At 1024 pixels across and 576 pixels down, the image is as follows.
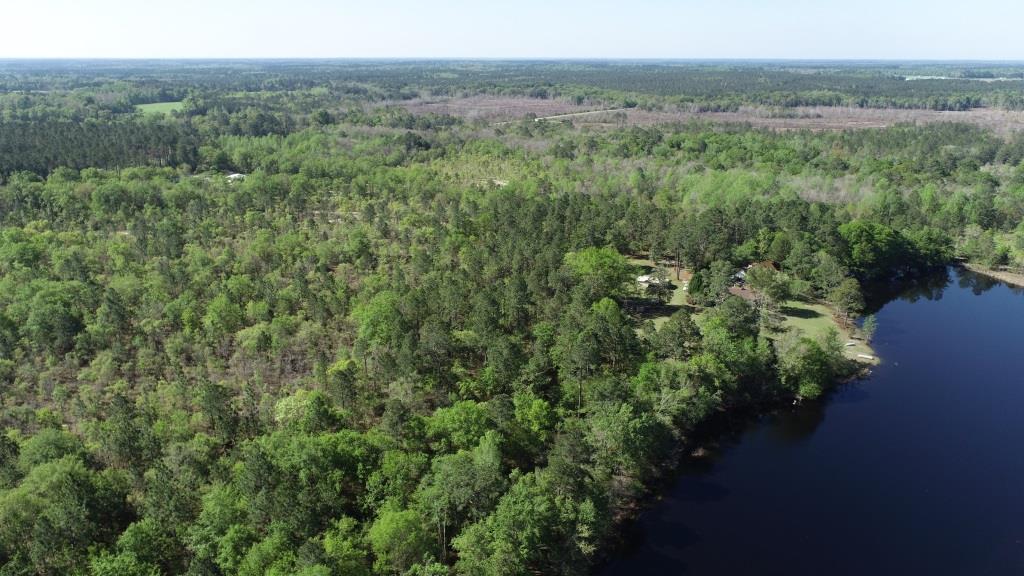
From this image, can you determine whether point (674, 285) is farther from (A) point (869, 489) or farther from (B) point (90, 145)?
(B) point (90, 145)

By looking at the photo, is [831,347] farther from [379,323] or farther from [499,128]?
[499,128]

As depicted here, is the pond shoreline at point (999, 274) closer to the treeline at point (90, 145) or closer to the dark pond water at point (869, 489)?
the dark pond water at point (869, 489)

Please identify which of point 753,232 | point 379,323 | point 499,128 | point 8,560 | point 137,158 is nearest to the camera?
point 8,560

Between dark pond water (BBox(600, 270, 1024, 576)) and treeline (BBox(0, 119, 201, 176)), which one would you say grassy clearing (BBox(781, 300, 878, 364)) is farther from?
treeline (BBox(0, 119, 201, 176))

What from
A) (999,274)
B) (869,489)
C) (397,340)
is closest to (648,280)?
(397,340)

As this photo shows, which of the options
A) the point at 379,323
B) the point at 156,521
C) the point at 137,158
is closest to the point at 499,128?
the point at 137,158

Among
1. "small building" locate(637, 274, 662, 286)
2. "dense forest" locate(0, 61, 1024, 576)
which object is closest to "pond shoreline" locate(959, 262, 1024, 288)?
"dense forest" locate(0, 61, 1024, 576)
